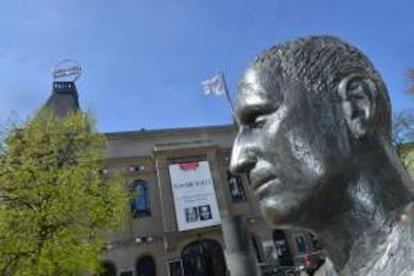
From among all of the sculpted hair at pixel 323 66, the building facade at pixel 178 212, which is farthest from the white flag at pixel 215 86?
the sculpted hair at pixel 323 66

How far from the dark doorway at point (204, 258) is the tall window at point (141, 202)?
3.48 m

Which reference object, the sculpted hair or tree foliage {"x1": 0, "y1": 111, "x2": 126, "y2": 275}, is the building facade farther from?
the sculpted hair

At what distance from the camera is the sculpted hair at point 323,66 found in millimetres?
1182

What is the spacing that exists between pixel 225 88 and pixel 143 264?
11.8 metres

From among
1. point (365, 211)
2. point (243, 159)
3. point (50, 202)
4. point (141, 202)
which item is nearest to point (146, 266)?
point (141, 202)

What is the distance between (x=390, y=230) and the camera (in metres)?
1.07

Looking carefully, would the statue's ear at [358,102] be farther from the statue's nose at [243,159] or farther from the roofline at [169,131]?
the roofline at [169,131]

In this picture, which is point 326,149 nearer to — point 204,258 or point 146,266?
point 146,266

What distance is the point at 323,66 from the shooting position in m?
1.19

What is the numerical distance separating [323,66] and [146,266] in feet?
87.8

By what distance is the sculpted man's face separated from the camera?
114cm

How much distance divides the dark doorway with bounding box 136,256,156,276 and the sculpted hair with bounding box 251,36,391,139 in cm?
2628

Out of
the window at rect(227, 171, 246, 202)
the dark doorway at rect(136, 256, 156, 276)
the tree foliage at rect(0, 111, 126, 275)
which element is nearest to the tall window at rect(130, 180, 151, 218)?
the dark doorway at rect(136, 256, 156, 276)

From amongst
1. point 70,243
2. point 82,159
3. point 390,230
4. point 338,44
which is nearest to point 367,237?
point 390,230
